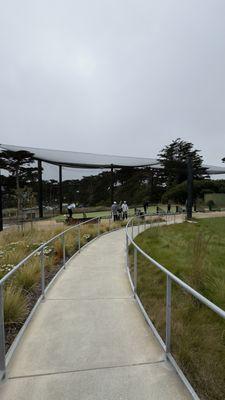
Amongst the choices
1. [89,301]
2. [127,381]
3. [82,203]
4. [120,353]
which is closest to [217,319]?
[120,353]

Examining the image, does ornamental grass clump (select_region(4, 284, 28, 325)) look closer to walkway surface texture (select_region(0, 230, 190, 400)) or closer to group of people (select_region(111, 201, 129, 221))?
walkway surface texture (select_region(0, 230, 190, 400))

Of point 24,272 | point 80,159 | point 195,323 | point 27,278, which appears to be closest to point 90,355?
point 195,323

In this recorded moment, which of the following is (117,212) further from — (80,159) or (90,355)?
(90,355)

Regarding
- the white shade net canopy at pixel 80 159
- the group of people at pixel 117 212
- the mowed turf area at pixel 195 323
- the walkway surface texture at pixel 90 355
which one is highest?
the white shade net canopy at pixel 80 159

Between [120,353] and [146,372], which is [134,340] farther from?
[146,372]

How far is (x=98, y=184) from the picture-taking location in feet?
144

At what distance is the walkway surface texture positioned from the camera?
2.72 m

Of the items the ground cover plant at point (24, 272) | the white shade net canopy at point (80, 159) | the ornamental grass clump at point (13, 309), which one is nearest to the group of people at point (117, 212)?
the ground cover plant at point (24, 272)

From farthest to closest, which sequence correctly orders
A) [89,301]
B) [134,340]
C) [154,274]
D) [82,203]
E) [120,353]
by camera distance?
[82,203], [154,274], [89,301], [134,340], [120,353]

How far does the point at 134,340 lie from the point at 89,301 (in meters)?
1.58

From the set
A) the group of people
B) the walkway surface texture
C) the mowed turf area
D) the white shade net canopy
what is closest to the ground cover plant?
the walkway surface texture

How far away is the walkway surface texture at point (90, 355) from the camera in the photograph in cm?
272

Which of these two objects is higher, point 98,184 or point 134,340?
point 98,184

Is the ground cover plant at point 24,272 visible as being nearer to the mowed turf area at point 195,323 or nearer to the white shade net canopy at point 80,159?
the mowed turf area at point 195,323
